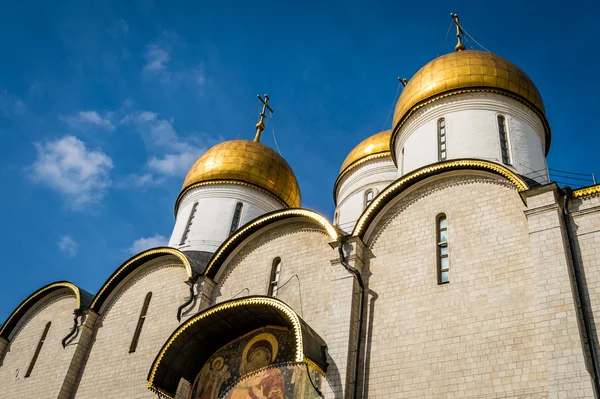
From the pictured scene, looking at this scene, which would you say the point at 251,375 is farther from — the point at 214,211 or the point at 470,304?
the point at 214,211

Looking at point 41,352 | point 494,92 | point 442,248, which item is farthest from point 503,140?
point 41,352

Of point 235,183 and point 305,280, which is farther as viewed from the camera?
point 235,183

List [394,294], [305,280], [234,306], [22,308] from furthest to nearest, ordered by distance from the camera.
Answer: [22,308] → [305,280] → [234,306] → [394,294]

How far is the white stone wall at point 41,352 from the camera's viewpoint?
1130 cm

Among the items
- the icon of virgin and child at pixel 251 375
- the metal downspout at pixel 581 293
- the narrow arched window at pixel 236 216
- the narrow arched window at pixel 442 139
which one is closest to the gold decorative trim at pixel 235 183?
the narrow arched window at pixel 236 216

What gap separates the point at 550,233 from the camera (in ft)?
24.7

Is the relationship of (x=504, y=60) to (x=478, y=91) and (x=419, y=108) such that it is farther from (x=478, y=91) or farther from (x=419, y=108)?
(x=419, y=108)

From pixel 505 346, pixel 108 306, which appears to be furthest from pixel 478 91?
pixel 108 306

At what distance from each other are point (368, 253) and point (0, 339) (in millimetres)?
8931

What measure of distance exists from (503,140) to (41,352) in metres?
10.0

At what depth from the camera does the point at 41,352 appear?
479 inches

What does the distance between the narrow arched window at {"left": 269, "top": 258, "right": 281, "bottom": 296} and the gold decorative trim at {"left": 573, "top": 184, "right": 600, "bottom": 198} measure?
4.78m

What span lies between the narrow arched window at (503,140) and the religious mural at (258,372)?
4.68 metres

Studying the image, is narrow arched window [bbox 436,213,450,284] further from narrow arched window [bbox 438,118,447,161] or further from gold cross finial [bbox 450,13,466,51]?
gold cross finial [bbox 450,13,466,51]
